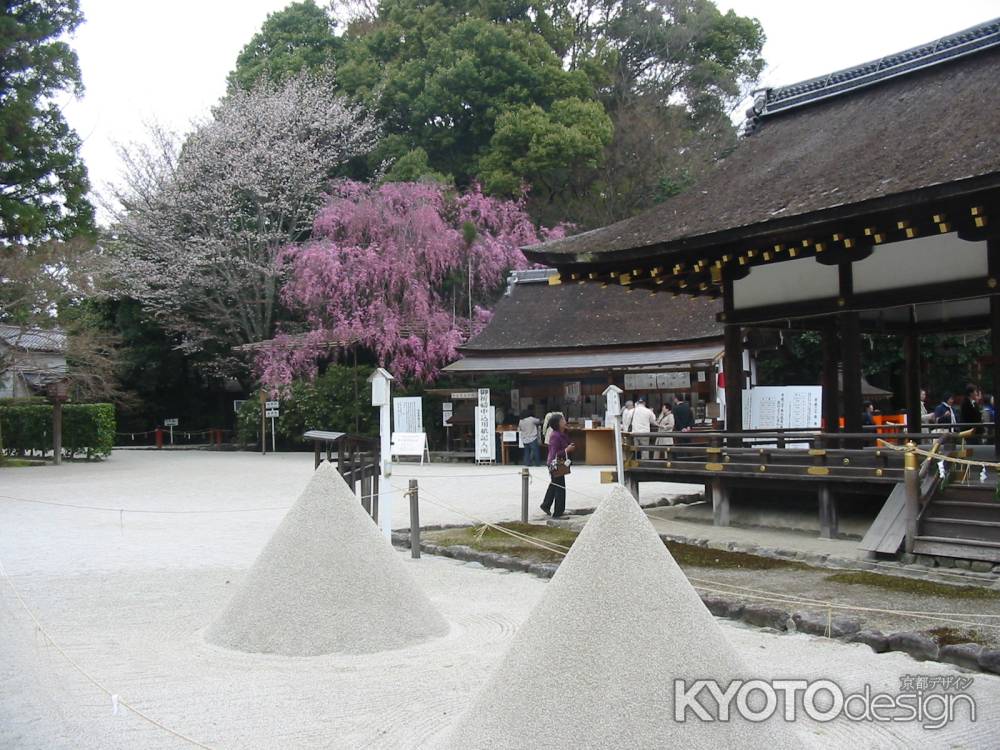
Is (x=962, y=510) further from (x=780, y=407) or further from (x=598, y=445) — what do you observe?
(x=598, y=445)

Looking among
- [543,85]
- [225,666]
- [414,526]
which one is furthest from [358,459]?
[543,85]

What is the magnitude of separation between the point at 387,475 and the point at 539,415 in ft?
50.8

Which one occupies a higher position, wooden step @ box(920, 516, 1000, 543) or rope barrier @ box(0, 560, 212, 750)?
wooden step @ box(920, 516, 1000, 543)

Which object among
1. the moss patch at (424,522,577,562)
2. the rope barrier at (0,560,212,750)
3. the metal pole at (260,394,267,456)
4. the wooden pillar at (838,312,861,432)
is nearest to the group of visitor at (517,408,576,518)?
the moss patch at (424,522,577,562)

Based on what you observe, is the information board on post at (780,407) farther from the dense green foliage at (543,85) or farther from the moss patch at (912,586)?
the dense green foliage at (543,85)

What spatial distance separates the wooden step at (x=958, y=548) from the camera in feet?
26.8

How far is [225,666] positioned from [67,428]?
23.0m

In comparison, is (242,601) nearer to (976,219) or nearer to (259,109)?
Result: (976,219)

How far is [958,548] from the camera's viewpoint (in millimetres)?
8422

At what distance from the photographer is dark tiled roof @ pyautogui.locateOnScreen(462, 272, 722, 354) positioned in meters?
23.5

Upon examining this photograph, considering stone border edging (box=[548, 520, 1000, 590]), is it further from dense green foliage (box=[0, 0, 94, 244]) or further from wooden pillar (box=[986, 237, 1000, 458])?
dense green foliage (box=[0, 0, 94, 244])

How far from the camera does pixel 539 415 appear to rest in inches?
995

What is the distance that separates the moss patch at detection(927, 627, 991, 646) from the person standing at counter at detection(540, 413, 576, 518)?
6.84 metres

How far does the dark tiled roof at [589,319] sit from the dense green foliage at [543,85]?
609 cm
